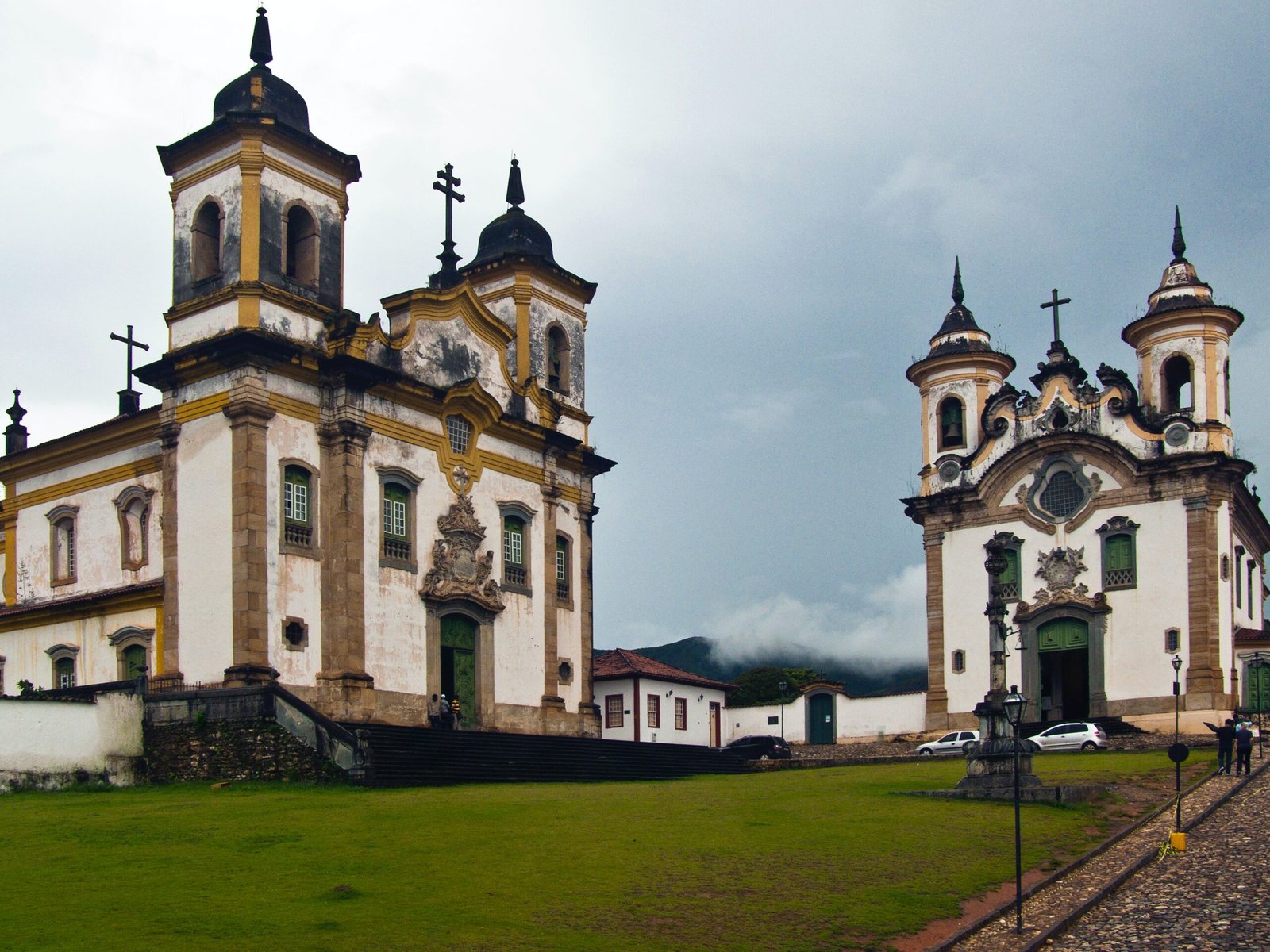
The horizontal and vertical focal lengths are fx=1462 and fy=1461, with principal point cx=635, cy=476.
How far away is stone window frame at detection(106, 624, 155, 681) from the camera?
30.1 metres

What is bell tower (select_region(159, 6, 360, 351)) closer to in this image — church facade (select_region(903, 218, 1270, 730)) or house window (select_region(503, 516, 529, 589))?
house window (select_region(503, 516, 529, 589))

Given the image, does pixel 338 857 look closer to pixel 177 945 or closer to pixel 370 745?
pixel 177 945

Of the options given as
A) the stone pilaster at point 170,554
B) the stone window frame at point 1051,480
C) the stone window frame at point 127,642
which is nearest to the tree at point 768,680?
the stone window frame at point 1051,480

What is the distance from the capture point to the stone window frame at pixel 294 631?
2844 centimetres

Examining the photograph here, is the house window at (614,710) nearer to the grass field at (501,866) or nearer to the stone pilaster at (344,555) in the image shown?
the stone pilaster at (344,555)

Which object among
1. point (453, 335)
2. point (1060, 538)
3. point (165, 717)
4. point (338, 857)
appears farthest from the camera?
point (1060, 538)

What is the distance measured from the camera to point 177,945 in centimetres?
1153

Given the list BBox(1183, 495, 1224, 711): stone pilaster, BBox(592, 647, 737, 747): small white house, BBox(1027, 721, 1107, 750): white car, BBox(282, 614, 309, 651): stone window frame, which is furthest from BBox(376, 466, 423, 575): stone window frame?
BBox(1183, 495, 1224, 711): stone pilaster

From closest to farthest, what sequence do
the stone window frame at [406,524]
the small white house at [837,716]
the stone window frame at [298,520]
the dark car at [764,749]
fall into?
the stone window frame at [298,520], the stone window frame at [406,524], the dark car at [764,749], the small white house at [837,716]

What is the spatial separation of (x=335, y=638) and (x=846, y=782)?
34.9 ft

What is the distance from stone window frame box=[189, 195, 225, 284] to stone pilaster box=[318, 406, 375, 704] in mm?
4233

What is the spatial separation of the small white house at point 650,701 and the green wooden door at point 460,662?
1217cm

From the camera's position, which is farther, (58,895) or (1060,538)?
(1060,538)

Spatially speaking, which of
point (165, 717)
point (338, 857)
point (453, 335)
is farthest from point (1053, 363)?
point (338, 857)
